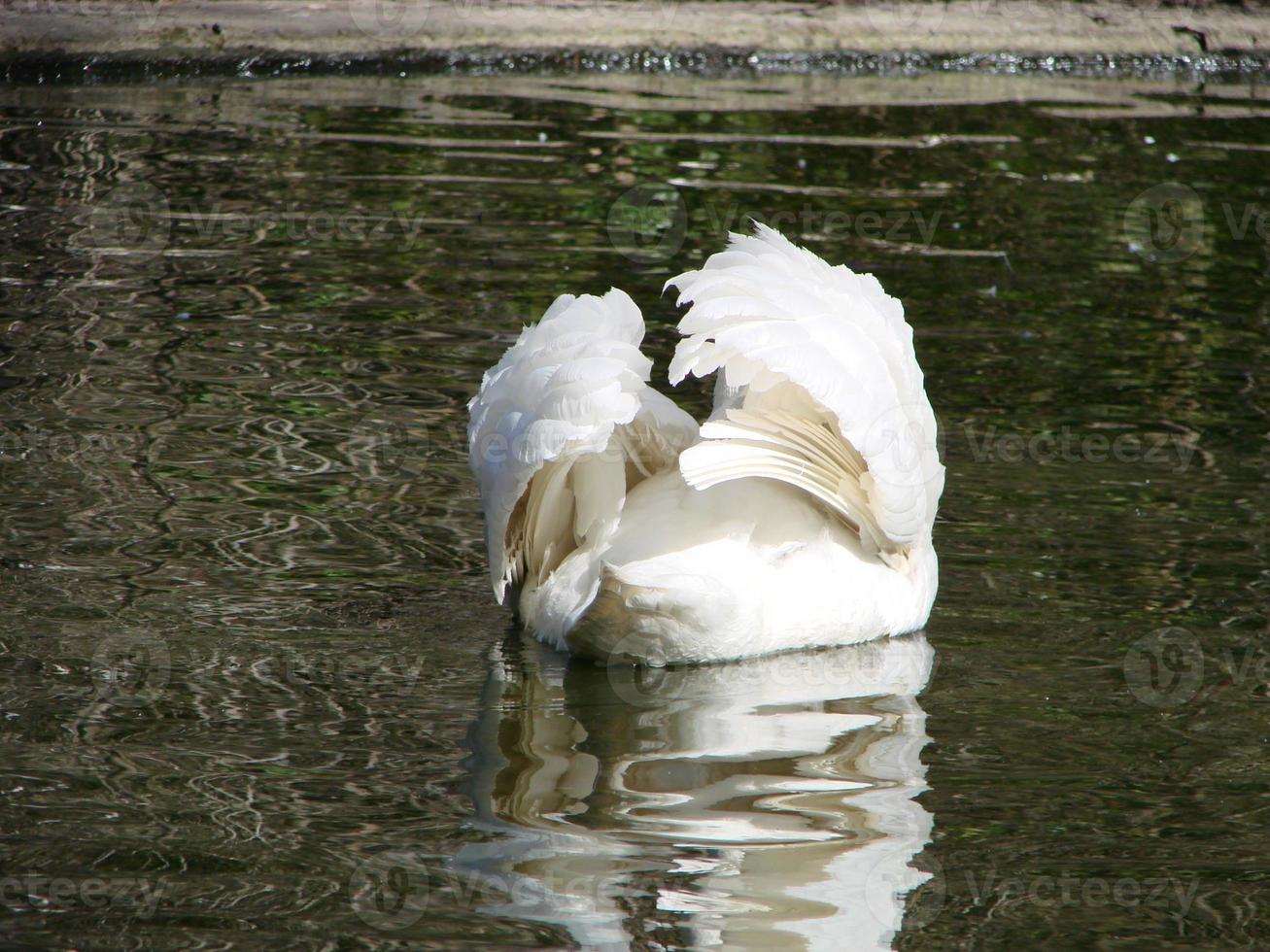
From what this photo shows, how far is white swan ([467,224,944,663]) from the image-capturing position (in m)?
4.78

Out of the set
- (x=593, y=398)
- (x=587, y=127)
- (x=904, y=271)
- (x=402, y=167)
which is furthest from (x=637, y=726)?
(x=587, y=127)

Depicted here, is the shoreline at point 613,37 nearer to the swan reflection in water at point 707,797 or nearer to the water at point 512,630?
the water at point 512,630

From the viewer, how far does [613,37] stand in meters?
16.8

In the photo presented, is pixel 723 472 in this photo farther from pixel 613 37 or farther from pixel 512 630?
pixel 613 37

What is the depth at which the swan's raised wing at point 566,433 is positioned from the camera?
4691 millimetres

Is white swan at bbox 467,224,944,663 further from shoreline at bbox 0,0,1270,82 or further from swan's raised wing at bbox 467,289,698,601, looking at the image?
shoreline at bbox 0,0,1270,82

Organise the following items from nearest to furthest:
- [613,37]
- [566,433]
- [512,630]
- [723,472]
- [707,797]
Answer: [707,797] → [566,433] → [723,472] → [512,630] → [613,37]

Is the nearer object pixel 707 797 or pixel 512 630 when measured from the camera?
pixel 707 797

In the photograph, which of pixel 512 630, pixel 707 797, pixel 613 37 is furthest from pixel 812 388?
pixel 613 37

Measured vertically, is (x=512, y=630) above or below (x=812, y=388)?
below

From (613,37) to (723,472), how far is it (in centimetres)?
1268

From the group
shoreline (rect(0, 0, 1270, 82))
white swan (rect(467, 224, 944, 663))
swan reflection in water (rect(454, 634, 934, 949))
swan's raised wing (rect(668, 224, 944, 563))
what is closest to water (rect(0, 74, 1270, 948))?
swan reflection in water (rect(454, 634, 934, 949))

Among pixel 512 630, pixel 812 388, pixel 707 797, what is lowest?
pixel 707 797

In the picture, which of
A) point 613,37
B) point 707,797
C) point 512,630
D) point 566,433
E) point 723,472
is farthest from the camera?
point 613,37
